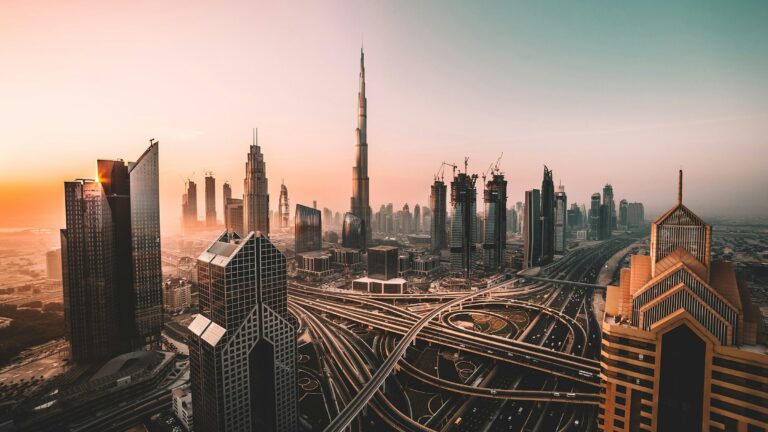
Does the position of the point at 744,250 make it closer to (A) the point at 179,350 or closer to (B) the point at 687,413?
(B) the point at 687,413

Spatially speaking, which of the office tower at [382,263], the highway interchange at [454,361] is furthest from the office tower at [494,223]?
the office tower at [382,263]

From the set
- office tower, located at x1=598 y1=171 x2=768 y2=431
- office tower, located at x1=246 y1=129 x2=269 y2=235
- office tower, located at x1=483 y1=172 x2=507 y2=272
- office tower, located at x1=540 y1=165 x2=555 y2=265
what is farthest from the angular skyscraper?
office tower, located at x1=598 y1=171 x2=768 y2=431

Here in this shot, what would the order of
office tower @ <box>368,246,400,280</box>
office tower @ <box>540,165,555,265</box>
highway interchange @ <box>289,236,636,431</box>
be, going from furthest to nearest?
office tower @ <box>540,165,555,265</box>, office tower @ <box>368,246,400,280</box>, highway interchange @ <box>289,236,636,431</box>

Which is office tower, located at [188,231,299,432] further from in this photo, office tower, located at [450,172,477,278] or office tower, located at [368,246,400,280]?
office tower, located at [450,172,477,278]

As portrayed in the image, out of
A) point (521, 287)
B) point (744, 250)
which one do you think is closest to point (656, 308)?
point (521, 287)

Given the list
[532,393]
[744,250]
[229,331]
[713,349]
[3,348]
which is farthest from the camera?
[744,250]

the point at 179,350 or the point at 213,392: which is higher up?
the point at 213,392

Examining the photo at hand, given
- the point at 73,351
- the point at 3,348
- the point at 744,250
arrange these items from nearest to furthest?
the point at 73,351, the point at 3,348, the point at 744,250

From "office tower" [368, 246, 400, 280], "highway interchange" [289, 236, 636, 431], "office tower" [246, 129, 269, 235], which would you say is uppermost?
"office tower" [246, 129, 269, 235]
